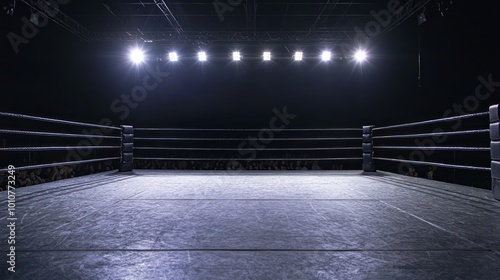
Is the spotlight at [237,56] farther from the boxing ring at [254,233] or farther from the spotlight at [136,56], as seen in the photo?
the boxing ring at [254,233]

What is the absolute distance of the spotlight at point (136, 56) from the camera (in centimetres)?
773

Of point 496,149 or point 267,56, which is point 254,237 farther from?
point 267,56

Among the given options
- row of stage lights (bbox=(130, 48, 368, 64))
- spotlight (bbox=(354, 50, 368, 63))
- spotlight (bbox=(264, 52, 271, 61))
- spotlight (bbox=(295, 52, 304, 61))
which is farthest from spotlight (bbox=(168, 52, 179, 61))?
spotlight (bbox=(354, 50, 368, 63))

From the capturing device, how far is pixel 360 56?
790cm

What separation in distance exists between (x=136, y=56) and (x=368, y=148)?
672 cm

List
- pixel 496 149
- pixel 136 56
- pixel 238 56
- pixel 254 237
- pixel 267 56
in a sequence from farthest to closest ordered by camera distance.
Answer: pixel 267 56, pixel 238 56, pixel 136 56, pixel 496 149, pixel 254 237

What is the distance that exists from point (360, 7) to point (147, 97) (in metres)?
6.28

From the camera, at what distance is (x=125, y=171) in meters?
5.12

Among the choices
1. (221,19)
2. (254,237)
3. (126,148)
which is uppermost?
(221,19)

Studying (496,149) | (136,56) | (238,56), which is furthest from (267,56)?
(496,149)

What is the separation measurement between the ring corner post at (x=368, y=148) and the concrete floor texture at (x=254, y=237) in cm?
243

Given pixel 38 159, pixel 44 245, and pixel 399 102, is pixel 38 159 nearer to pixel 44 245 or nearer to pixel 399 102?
pixel 44 245

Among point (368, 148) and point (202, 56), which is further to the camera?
point (202, 56)

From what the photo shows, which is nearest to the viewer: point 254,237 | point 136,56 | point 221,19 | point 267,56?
point 254,237
